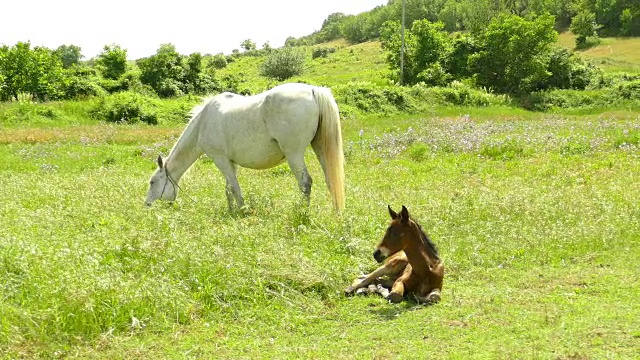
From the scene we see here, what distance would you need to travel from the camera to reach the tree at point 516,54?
4400 cm

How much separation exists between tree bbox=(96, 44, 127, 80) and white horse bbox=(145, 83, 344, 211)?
3309cm

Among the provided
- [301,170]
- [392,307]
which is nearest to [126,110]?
[301,170]

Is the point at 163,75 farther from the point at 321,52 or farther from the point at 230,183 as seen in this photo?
the point at 321,52

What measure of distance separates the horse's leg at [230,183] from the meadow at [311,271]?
334mm

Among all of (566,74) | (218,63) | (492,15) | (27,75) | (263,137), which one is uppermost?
(492,15)

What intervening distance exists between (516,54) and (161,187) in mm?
38163

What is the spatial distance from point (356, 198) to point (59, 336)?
724cm

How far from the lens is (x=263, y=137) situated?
441 inches

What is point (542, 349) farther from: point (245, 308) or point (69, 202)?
point (69, 202)

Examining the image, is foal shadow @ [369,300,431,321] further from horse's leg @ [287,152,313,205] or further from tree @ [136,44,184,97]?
tree @ [136,44,184,97]

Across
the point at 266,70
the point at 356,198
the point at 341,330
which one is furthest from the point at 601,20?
the point at 341,330

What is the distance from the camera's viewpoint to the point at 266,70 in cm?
6556

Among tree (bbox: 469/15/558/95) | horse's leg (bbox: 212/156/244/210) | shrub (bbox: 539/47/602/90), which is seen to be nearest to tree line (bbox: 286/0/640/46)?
tree (bbox: 469/15/558/95)

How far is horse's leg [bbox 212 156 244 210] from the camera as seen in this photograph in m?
11.4
